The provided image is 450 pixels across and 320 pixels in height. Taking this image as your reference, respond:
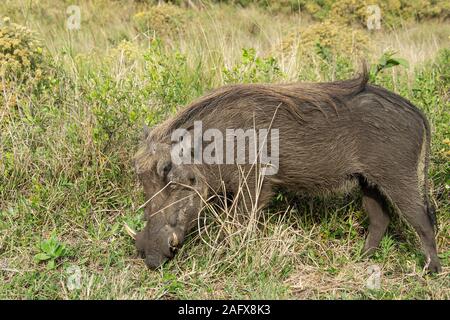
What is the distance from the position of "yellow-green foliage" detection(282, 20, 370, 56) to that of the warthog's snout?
366 centimetres

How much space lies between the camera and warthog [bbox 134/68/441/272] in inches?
136

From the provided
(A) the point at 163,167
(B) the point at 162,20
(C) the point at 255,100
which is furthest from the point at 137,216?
(B) the point at 162,20

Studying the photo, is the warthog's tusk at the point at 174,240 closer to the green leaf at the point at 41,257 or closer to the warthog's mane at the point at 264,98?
the warthog's mane at the point at 264,98

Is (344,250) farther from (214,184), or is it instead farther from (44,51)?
(44,51)

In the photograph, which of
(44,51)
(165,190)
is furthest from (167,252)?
(44,51)

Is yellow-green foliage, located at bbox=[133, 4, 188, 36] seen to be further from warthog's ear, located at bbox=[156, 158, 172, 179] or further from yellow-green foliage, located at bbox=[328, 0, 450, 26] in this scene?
warthog's ear, located at bbox=[156, 158, 172, 179]

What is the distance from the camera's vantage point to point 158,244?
135 inches

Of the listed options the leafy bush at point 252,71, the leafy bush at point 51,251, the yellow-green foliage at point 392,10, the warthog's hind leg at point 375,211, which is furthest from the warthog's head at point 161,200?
the yellow-green foliage at point 392,10

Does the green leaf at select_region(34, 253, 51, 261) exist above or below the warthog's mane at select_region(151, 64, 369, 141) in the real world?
below

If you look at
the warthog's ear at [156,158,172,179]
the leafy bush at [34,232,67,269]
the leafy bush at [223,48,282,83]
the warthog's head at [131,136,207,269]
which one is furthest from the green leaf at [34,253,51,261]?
the leafy bush at [223,48,282,83]

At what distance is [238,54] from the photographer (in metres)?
6.21

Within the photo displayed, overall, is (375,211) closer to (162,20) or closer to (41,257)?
(41,257)
